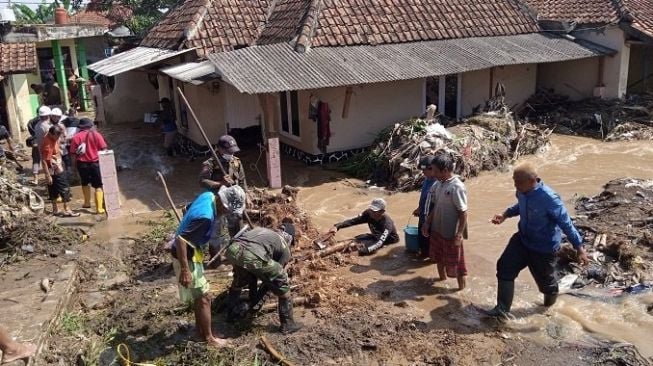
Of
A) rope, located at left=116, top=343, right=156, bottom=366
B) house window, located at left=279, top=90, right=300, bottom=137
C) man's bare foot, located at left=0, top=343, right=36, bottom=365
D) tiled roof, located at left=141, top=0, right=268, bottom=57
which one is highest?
tiled roof, located at left=141, top=0, right=268, bottom=57

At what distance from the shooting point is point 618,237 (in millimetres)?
7934

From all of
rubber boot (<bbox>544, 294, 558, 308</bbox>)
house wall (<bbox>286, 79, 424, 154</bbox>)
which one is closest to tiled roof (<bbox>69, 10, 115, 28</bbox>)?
house wall (<bbox>286, 79, 424, 154</bbox>)

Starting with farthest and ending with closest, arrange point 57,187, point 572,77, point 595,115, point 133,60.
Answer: point 572,77 → point 595,115 → point 133,60 → point 57,187

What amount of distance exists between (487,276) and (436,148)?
4.90m

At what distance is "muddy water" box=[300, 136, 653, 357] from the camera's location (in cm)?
616

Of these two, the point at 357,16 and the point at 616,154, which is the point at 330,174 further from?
the point at 616,154

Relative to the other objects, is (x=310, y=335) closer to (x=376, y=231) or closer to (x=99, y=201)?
(x=376, y=231)

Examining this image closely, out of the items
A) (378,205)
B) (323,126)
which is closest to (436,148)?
(323,126)

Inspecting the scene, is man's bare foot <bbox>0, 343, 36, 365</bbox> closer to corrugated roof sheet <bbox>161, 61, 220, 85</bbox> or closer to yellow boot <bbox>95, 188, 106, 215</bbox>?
yellow boot <bbox>95, 188, 106, 215</bbox>

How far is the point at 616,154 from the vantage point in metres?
14.2

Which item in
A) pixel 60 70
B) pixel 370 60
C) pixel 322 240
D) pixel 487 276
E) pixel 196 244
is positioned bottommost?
pixel 487 276

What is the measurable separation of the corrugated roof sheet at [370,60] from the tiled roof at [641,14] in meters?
1.14

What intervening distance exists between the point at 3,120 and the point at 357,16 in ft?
36.5

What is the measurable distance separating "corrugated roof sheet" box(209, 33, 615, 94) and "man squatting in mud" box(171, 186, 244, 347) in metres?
5.91
